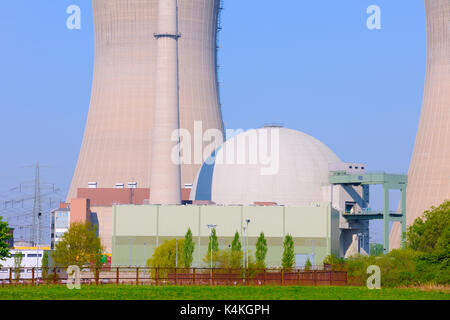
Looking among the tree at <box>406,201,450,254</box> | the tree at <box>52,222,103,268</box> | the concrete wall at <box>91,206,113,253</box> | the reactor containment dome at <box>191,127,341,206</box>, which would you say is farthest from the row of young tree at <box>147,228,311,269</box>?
the concrete wall at <box>91,206,113,253</box>

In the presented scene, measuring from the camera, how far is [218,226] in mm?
78688

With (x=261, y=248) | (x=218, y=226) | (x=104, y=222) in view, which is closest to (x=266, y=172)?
(x=218, y=226)

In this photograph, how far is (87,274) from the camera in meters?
75.1

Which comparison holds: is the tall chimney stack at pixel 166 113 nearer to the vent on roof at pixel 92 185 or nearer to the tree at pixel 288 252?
the vent on roof at pixel 92 185

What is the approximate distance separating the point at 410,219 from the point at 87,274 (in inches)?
1116

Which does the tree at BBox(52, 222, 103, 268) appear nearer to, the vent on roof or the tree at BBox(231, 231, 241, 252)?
the vent on roof

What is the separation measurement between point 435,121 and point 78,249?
30.4m

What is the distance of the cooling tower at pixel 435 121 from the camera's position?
79.6m

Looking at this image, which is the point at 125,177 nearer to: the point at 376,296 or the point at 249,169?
the point at 249,169

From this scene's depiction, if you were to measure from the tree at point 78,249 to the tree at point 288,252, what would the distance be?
15.2 m

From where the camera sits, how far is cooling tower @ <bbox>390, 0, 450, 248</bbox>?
7956 centimetres

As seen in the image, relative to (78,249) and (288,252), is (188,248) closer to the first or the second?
(288,252)

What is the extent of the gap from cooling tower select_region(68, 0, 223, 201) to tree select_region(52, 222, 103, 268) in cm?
797

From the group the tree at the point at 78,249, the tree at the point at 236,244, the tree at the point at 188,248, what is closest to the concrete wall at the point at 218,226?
the tree at the point at 188,248
